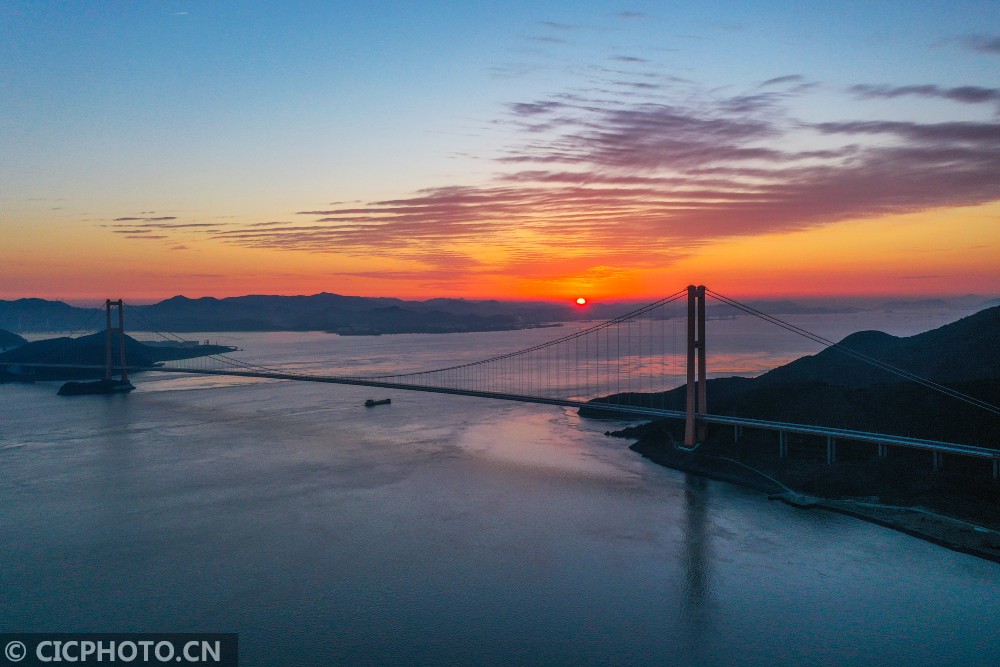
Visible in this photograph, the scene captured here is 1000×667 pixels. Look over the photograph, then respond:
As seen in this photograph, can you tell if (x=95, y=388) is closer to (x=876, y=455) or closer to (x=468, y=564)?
(x=468, y=564)

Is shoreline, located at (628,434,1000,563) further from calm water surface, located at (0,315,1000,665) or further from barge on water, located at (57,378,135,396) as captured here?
barge on water, located at (57,378,135,396)

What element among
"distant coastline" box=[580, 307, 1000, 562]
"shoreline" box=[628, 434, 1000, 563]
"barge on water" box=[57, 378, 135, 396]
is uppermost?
"distant coastline" box=[580, 307, 1000, 562]

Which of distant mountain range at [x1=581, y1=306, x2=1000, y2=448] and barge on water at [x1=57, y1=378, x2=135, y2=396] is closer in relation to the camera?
distant mountain range at [x1=581, y1=306, x2=1000, y2=448]

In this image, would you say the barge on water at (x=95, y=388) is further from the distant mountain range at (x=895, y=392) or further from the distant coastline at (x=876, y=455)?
the distant coastline at (x=876, y=455)

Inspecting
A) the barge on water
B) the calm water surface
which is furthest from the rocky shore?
the barge on water

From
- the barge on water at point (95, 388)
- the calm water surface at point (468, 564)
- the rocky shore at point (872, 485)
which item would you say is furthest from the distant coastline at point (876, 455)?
the barge on water at point (95, 388)
